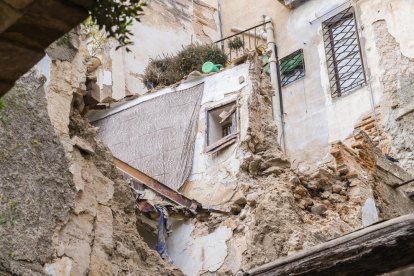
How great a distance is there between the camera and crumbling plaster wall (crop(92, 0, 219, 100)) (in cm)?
1552

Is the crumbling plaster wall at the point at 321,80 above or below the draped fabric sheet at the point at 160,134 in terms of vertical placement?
above

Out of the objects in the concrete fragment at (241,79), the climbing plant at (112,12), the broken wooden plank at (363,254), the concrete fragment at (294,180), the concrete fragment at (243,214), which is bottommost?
the broken wooden plank at (363,254)

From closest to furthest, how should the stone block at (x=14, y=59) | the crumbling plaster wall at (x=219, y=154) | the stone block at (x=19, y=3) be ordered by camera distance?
1. the stone block at (x=19, y=3)
2. the stone block at (x=14, y=59)
3. the crumbling plaster wall at (x=219, y=154)

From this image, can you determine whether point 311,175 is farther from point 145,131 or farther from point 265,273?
point 265,273

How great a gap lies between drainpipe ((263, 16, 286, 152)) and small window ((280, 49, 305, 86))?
157 millimetres

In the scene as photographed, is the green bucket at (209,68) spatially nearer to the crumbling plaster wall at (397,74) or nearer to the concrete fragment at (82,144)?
the crumbling plaster wall at (397,74)

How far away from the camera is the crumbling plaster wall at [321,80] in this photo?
14484 millimetres

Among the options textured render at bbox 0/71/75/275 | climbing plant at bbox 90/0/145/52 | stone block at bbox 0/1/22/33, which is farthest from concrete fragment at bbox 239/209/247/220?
stone block at bbox 0/1/22/33

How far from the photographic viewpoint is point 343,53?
608 inches

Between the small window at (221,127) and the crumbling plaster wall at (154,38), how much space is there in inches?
173

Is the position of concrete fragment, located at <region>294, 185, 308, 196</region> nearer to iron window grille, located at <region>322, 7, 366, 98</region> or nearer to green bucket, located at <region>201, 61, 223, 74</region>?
green bucket, located at <region>201, 61, 223, 74</region>

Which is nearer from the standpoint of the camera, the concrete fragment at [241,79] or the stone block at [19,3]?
the stone block at [19,3]

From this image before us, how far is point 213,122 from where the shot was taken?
11.1m

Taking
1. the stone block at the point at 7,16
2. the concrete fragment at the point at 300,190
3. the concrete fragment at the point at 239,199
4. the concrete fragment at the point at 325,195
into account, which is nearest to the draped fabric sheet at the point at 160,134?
the concrete fragment at the point at 239,199
